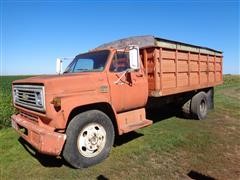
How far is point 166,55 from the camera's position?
23.9 feet

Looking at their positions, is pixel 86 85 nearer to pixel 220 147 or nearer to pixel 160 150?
pixel 160 150

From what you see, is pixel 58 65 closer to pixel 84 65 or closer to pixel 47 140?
pixel 84 65

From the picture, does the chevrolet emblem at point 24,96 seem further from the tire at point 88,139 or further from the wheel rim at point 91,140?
the wheel rim at point 91,140

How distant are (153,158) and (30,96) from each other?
9.17 ft

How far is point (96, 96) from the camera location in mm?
5289

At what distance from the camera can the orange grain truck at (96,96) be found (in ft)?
15.5

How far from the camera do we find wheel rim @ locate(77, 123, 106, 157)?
5.09 metres

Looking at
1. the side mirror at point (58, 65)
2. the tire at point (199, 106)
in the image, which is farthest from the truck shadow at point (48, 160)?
the tire at point (199, 106)

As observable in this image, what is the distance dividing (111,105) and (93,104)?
0.43 meters

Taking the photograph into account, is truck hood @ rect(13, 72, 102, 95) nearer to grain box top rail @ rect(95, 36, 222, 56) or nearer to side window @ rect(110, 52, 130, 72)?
side window @ rect(110, 52, 130, 72)

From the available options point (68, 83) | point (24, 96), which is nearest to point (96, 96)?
point (68, 83)

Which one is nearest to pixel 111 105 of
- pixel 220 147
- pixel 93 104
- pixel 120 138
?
pixel 93 104

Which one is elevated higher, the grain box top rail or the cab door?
the grain box top rail

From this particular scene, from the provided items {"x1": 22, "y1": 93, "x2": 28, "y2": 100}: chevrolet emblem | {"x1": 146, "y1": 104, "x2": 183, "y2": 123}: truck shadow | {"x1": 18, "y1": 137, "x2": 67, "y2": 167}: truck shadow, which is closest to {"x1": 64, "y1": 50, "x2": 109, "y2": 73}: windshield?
{"x1": 22, "y1": 93, "x2": 28, "y2": 100}: chevrolet emblem
